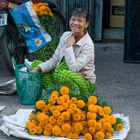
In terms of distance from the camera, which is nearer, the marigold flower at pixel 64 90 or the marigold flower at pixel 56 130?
the marigold flower at pixel 56 130

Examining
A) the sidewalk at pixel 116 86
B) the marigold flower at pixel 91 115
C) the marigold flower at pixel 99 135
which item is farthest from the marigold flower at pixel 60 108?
the sidewalk at pixel 116 86

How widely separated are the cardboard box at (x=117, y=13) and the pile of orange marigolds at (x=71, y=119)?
14.4 ft

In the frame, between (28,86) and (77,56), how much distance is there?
64cm

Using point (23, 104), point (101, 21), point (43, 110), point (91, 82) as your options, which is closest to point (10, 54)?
point (23, 104)

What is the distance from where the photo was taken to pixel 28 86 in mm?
5816

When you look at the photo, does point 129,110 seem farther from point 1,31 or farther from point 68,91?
point 1,31

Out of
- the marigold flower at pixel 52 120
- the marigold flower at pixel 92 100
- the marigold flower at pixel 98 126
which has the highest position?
the marigold flower at pixel 92 100

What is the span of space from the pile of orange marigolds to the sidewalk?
278 millimetres

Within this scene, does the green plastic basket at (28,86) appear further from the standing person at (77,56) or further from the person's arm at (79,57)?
the person's arm at (79,57)

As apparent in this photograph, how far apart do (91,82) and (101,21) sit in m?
3.58

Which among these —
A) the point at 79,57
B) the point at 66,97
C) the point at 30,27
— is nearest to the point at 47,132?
the point at 66,97

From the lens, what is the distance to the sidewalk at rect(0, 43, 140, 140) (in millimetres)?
5688

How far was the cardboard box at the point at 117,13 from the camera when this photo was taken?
9141mm

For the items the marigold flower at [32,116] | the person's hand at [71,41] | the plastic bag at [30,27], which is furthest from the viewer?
the plastic bag at [30,27]
